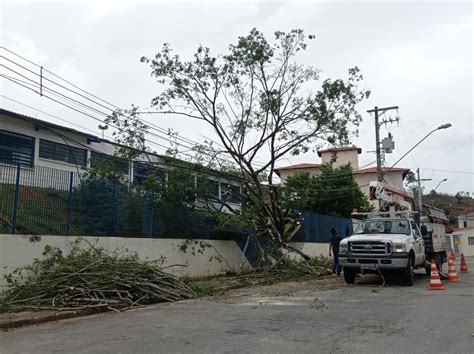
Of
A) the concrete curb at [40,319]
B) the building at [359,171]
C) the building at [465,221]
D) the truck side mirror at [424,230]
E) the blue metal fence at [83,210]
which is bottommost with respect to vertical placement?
the concrete curb at [40,319]

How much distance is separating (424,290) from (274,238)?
23.3ft

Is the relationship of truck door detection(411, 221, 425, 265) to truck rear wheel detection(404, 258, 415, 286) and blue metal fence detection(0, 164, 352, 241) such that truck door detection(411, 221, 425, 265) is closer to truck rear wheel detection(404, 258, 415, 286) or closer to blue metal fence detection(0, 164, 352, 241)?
truck rear wheel detection(404, 258, 415, 286)

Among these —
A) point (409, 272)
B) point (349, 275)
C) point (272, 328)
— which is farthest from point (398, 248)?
point (272, 328)

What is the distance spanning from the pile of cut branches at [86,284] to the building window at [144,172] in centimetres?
424

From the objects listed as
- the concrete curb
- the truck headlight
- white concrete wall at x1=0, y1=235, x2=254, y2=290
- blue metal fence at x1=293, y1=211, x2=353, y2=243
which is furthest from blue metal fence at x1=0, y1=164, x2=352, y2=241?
blue metal fence at x1=293, y1=211, x2=353, y2=243

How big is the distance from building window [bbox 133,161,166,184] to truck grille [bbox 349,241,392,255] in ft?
22.7

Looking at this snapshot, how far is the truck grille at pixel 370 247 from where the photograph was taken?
14688 millimetres

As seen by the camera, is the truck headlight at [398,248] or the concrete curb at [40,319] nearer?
the concrete curb at [40,319]

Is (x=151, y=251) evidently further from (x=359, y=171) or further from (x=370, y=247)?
(x=359, y=171)

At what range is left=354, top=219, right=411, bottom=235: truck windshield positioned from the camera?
16.1 meters

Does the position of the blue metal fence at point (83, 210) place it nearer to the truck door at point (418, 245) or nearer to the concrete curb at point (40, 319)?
the concrete curb at point (40, 319)

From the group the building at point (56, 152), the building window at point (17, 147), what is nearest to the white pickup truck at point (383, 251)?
the building at point (56, 152)

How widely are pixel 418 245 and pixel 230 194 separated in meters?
7.57

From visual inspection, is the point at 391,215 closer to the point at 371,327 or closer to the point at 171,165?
the point at 171,165
